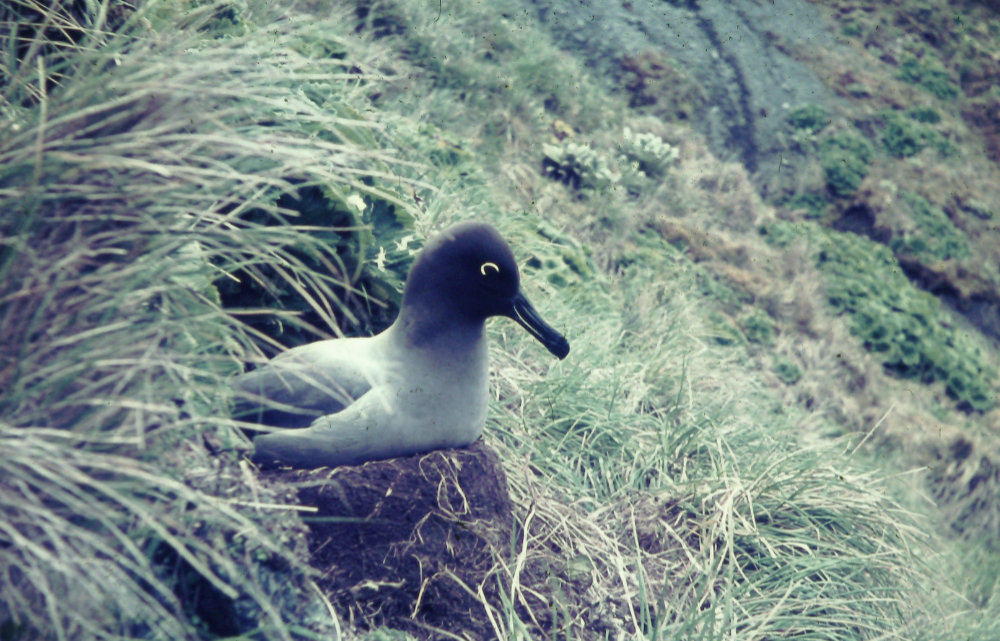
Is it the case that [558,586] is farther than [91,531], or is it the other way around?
[558,586]

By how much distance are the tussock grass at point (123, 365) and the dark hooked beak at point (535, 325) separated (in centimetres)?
77

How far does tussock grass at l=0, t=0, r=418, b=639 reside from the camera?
1395mm

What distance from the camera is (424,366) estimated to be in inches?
88.0

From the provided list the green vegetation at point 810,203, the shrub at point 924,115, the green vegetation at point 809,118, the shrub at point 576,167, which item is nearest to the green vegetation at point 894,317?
the green vegetation at point 810,203

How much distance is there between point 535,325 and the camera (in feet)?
7.97

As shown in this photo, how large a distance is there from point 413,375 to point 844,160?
695 cm

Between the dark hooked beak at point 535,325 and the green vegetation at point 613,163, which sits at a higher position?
the dark hooked beak at point 535,325

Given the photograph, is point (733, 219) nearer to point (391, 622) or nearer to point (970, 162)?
point (970, 162)

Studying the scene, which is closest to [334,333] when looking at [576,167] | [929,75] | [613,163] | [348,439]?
[348,439]

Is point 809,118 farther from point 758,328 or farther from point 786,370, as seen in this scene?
point 786,370

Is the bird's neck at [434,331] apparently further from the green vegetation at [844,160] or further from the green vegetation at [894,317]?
the green vegetation at [844,160]

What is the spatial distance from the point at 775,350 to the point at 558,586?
3.89 meters

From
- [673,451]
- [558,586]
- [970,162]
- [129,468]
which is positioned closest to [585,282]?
[673,451]

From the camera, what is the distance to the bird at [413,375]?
2105mm
